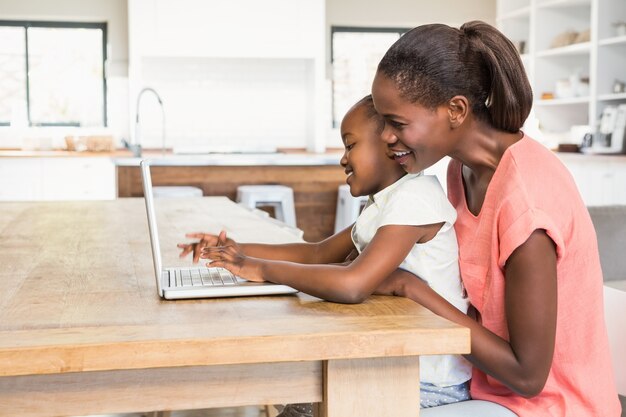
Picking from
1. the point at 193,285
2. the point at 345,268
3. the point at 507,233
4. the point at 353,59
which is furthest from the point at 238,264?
the point at 353,59

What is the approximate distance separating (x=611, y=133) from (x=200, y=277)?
499cm

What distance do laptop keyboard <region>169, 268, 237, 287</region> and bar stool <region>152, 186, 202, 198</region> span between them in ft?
12.9

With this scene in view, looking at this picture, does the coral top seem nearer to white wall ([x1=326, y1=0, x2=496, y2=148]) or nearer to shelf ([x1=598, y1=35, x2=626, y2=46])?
shelf ([x1=598, y1=35, x2=626, y2=46])

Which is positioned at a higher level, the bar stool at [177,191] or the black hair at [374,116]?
the black hair at [374,116]

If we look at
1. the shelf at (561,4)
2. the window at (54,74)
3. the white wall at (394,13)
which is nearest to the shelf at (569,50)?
the shelf at (561,4)

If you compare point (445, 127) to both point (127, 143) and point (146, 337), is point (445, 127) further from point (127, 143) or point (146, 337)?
point (127, 143)

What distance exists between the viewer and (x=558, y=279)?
1431mm

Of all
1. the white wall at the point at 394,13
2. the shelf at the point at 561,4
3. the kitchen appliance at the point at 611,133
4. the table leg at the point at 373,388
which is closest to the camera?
the table leg at the point at 373,388

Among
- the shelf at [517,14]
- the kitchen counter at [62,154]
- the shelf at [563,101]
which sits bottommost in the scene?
the kitchen counter at [62,154]

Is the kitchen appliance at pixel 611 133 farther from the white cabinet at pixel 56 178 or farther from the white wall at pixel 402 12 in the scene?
the white cabinet at pixel 56 178

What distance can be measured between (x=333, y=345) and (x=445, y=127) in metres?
0.49

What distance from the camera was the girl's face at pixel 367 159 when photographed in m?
1.63

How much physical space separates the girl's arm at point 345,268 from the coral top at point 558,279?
126 millimetres

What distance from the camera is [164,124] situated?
6590mm
